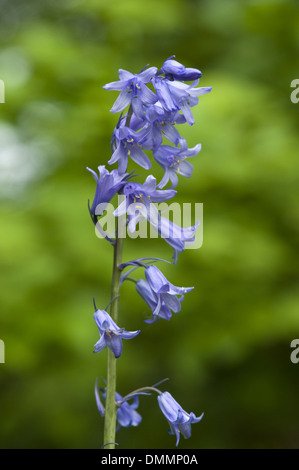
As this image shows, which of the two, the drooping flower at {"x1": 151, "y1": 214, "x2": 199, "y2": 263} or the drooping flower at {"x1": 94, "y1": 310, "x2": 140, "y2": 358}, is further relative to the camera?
the drooping flower at {"x1": 151, "y1": 214, "x2": 199, "y2": 263}

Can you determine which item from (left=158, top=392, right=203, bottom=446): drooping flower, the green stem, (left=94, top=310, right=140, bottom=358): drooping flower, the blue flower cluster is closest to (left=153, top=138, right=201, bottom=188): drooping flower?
the blue flower cluster

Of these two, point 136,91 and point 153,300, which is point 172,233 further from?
point 136,91

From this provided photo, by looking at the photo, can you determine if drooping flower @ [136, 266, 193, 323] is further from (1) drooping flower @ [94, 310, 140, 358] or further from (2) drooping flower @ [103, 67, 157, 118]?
(2) drooping flower @ [103, 67, 157, 118]

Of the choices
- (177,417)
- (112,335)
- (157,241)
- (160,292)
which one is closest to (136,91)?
(160,292)

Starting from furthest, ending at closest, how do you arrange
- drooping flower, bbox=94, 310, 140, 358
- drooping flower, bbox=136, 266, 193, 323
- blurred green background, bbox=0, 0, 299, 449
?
blurred green background, bbox=0, 0, 299, 449 < drooping flower, bbox=136, 266, 193, 323 < drooping flower, bbox=94, 310, 140, 358

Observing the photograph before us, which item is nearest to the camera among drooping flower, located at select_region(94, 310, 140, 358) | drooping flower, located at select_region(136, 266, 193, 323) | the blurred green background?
drooping flower, located at select_region(94, 310, 140, 358)

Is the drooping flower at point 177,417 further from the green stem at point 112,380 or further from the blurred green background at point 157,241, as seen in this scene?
the blurred green background at point 157,241

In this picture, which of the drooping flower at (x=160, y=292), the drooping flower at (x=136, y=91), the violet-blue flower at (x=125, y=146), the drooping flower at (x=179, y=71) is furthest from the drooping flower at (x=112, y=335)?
the drooping flower at (x=179, y=71)
